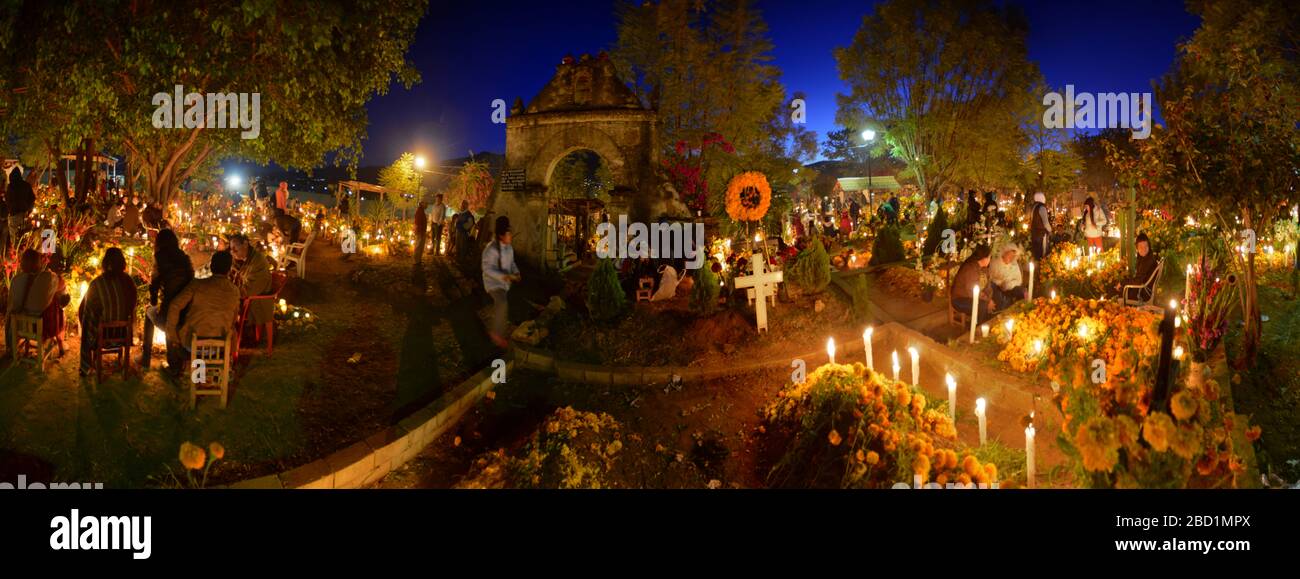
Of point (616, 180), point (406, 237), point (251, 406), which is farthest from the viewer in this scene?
point (406, 237)

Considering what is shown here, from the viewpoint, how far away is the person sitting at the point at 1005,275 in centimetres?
962

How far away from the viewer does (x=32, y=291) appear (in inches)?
267

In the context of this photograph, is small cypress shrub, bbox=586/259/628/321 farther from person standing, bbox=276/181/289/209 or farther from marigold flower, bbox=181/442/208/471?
person standing, bbox=276/181/289/209

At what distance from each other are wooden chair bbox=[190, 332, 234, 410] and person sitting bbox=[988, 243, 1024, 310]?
9.42 meters

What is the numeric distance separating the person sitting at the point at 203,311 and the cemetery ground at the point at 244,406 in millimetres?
598

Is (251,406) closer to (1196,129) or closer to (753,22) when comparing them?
(1196,129)

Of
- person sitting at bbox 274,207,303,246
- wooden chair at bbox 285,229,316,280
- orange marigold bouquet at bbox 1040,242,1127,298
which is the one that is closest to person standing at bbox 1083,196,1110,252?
orange marigold bouquet at bbox 1040,242,1127,298

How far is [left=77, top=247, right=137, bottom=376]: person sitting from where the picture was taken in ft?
21.6

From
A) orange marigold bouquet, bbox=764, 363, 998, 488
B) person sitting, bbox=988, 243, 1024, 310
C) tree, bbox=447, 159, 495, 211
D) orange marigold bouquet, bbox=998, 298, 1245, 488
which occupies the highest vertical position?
tree, bbox=447, 159, 495, 211

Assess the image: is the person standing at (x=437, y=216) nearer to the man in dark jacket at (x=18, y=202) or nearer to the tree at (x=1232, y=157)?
the man in dark jacket at (x=18, y=202)

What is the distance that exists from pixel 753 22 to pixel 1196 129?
69.4ft

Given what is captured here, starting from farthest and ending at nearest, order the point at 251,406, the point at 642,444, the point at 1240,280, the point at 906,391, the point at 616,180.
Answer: the point at 616,180 → the point at 1240,280 → the point at 251,406 → the point at 642,444 → the point at 906,391
